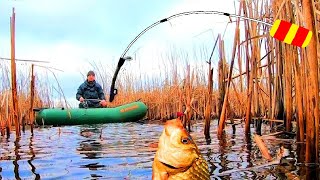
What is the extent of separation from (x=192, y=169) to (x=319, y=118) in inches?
66.2

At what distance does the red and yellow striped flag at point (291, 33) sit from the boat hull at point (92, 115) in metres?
9.42

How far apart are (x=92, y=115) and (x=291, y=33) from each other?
9.84m

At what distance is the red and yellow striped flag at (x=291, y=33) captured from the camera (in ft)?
9.19

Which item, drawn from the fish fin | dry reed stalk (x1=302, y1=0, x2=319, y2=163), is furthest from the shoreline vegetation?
the fish fin

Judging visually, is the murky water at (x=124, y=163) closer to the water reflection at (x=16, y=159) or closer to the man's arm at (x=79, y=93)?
the water reflection at (x=16, y=159)

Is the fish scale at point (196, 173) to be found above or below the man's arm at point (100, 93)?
below

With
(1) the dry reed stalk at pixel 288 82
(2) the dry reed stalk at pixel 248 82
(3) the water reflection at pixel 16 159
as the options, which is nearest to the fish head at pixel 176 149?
(3) the water reflection at pixel 16 159

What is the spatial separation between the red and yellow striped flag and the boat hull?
9.42 m

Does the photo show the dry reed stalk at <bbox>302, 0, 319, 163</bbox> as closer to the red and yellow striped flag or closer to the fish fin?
the red and yellow striped flag

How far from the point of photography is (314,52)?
2.95 meters

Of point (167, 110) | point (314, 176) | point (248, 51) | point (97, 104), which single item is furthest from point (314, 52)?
point (97, 104)

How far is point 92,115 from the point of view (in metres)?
12.2

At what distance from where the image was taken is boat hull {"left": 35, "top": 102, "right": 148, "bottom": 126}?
1168cm

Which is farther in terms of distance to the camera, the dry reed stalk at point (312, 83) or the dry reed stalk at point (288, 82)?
the dry reed stalk at point (288, 82)
